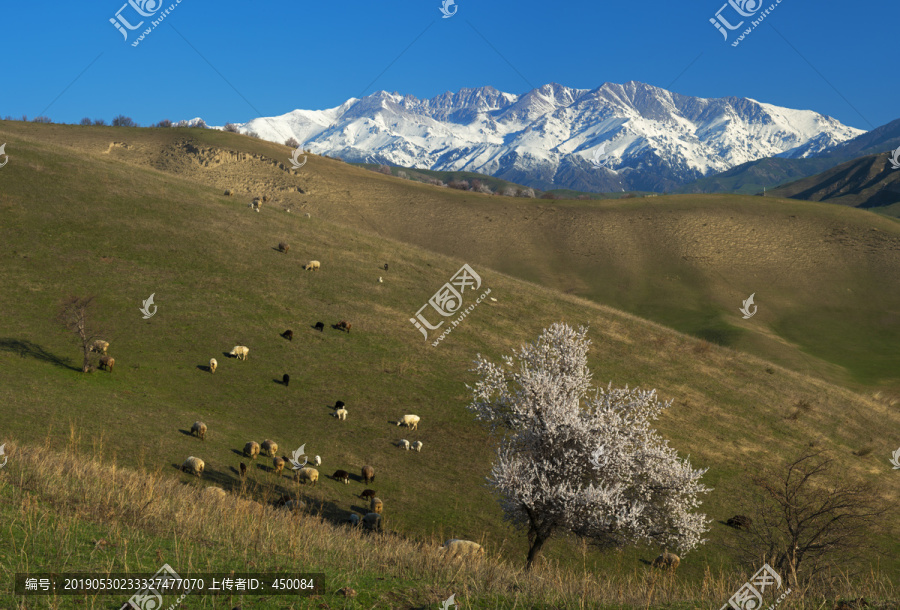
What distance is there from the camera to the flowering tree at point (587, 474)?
63.3ft

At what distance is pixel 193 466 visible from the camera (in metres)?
24.7

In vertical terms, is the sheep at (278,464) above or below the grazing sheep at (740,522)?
below

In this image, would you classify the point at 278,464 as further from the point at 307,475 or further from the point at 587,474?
the point at 587,474

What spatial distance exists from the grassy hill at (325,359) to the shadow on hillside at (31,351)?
0.47 ft

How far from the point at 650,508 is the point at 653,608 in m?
12.2

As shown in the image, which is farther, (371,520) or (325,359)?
(325,359)

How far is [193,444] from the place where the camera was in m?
27.6

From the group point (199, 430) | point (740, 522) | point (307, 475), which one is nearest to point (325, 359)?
point (199, 430)

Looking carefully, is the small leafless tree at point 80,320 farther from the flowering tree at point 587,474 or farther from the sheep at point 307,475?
the flowering tree at point 587,474

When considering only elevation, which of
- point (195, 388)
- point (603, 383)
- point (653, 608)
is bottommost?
point (195, 388)

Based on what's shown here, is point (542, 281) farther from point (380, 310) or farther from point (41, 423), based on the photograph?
point (41, 423)

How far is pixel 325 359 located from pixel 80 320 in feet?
50.7

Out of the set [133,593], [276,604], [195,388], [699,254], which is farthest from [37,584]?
[699,254]

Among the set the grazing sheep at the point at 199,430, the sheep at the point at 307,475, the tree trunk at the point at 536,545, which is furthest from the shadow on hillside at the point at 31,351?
the tree trunk at the point at 536,545
